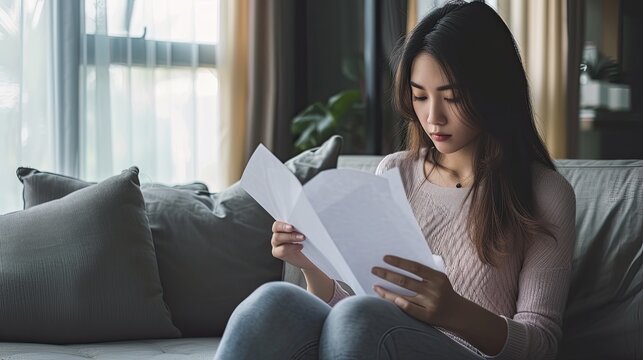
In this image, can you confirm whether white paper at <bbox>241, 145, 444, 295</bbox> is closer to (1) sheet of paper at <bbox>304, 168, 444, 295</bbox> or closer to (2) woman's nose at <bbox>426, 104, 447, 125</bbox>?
(1) sheet of paper at <bbox>304, 168, 444, 295</bbox>

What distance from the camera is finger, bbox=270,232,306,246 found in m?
1.43

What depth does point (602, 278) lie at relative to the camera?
1694 millimetres

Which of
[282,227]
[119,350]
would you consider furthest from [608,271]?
[119,350]

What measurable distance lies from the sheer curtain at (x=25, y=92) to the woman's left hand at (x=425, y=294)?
208 cm

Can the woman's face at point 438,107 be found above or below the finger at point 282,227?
above

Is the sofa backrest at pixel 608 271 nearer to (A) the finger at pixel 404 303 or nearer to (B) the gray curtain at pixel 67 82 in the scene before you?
(A) the finger at pixel 404 303

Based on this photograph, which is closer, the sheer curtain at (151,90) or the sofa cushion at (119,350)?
the sofa cushion at (119,350)

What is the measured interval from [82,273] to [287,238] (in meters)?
0.64

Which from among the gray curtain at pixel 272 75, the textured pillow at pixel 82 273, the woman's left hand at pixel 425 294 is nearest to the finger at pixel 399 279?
the woman's left hand at pixel 425 294

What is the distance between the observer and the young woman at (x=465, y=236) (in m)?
1.32

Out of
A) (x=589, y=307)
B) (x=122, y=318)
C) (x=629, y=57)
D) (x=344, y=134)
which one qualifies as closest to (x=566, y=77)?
(x=629, y=57)

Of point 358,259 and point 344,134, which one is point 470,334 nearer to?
point 358,259

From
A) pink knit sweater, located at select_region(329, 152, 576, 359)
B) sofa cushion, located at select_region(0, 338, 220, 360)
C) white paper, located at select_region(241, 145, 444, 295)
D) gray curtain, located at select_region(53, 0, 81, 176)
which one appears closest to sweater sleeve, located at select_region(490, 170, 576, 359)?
pink knit sweater, located at select_region(329, 152, 576, 359)

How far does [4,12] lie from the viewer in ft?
9.90
